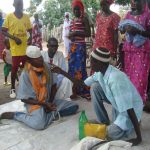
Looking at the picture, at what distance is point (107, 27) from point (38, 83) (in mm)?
1484

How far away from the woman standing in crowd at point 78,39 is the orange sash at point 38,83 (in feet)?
4.06

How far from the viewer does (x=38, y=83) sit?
4.54 metres

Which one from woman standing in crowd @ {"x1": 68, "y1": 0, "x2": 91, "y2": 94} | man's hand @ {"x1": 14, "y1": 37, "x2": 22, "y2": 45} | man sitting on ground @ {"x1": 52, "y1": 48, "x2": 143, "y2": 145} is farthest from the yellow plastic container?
man's hand @ {"x1": 14, "y1": 37, "x2": 22, "y2": 45}

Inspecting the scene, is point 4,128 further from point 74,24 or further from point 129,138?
point 74,24

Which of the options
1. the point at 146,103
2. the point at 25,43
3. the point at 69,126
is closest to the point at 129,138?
the point at 69,126

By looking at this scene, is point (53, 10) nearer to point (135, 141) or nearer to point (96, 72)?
point (96, 72)

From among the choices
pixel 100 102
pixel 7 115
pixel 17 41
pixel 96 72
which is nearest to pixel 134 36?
pixel 96 72

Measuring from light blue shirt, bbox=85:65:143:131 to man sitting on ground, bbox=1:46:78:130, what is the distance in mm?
913

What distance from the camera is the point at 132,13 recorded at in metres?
4.71

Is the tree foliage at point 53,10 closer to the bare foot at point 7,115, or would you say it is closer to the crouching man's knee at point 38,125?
the bare foot at point 7,115

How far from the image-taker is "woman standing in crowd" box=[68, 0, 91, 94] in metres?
5.56

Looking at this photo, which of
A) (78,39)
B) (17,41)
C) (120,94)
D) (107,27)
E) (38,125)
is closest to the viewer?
(120,94)

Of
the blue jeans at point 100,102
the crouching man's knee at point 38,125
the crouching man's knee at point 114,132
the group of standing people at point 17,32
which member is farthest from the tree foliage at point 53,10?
the crouching man's knee at point 114,132

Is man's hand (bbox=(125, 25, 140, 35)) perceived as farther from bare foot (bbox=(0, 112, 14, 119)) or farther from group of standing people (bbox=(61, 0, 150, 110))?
bare foot (bbox=(0, 112, 14, 119))
